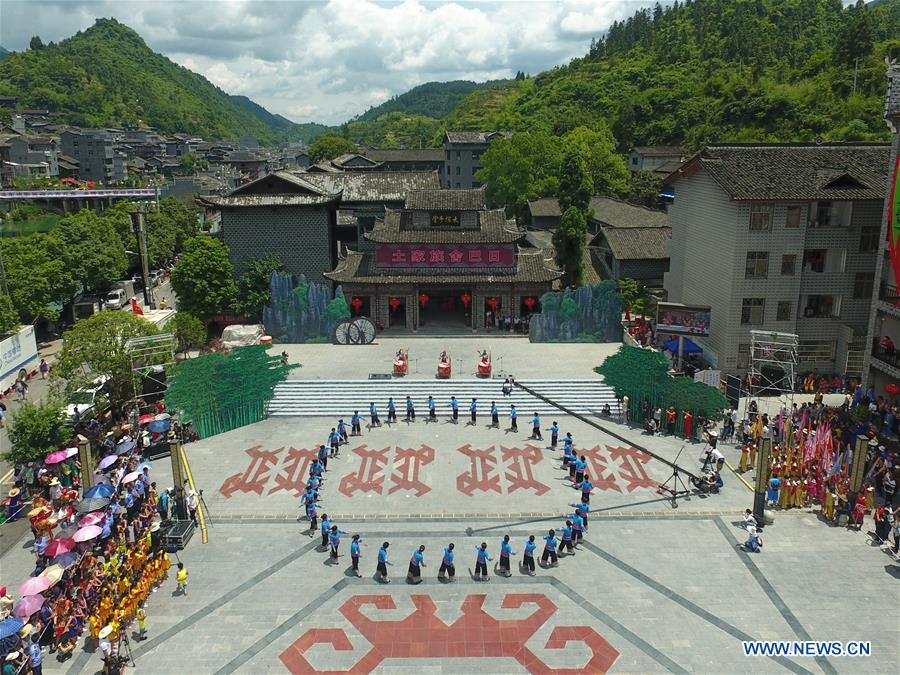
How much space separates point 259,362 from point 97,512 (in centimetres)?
1263

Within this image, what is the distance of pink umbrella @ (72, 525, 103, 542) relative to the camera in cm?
1655

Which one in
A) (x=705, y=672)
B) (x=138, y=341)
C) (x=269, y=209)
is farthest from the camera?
(x=269, y=209)

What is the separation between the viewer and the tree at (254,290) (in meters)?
43.6

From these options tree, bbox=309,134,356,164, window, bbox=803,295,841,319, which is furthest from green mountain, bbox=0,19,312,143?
window, bbox=803,295,841,319

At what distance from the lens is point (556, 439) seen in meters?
26.7

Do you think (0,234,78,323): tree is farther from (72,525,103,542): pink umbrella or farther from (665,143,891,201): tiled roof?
(665,143,891,201): tiled roof

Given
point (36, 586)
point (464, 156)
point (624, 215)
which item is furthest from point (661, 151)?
point (36, 586)

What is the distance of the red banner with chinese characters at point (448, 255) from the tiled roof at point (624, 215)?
50.1 feet

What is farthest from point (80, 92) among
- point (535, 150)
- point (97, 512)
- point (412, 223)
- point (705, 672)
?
point (705, 672)

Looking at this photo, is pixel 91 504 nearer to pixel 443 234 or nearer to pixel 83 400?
pixel 83 400

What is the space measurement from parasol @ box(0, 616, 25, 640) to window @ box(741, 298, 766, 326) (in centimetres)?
3172

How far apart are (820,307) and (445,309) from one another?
23.8m

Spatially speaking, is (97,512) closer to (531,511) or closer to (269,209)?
(531,511)

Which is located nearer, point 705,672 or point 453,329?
point 705,672
